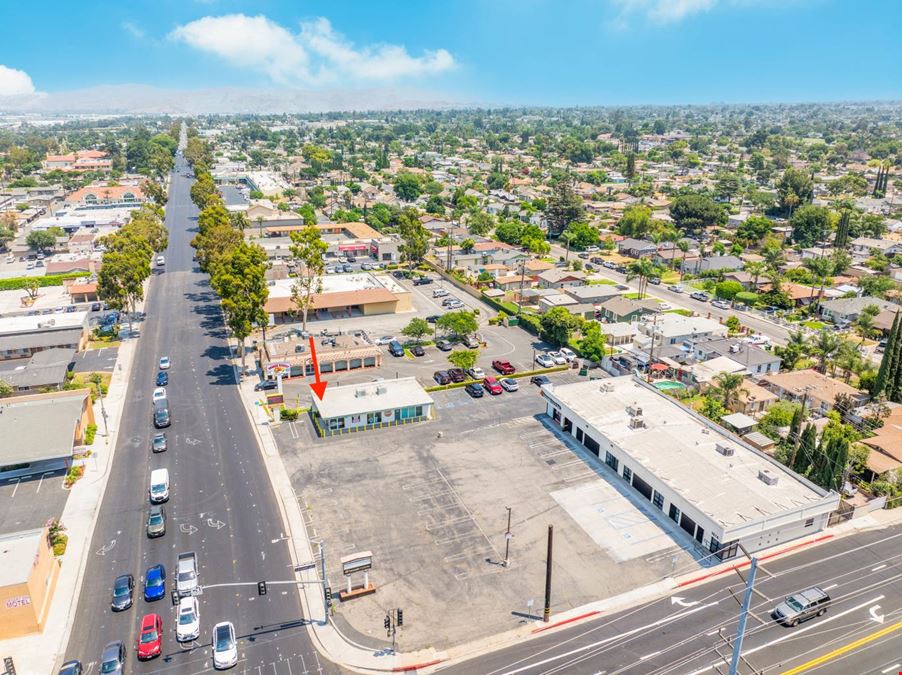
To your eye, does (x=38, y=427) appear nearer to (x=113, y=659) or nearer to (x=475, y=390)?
(x=113, y=659)

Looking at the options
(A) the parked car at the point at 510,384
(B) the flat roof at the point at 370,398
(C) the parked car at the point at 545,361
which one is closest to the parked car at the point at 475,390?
(A) the parked car at the point at 510,384

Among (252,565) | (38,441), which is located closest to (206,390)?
(38,441)

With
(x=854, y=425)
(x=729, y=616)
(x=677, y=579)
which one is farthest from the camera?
(x=854, y=425)

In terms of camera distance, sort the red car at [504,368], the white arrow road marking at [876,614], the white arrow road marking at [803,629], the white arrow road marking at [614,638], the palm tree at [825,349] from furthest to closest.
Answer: the red car at [504,368] < the palm tree at [825,349] < the white arrow road marking at [876,614] < the white arrow road marking at [803,629] < the white arrow road marking at [614,638]

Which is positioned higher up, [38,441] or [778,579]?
[38,441]

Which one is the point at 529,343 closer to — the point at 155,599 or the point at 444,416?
the point at 444,416

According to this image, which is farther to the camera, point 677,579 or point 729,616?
point 677,579

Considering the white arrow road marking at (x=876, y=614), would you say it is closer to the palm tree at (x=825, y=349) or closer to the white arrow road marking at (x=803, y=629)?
the white arrow road marking at (x=803, y=629)

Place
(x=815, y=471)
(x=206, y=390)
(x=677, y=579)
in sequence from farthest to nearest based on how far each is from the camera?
(x=206, y=390) < (x=815, y=471) < (x=677, y=579)
